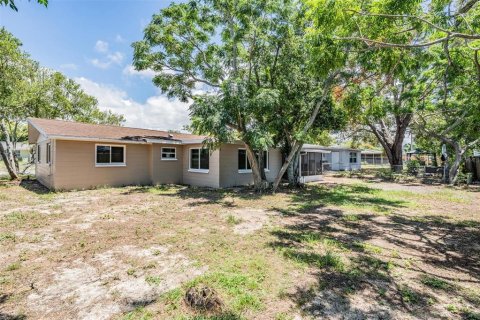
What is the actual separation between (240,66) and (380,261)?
1231 centimetres

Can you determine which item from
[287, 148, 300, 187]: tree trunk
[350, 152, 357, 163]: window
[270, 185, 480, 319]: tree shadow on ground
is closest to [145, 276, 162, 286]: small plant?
[270, 185, 480, 319]: tree shadow on ground

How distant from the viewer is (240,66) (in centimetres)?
1430

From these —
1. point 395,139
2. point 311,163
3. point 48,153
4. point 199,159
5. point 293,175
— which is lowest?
point 293,175

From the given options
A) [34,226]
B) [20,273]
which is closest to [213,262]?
[20,273]

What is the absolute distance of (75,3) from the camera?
7.75 meters

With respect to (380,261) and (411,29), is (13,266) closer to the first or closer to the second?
(380,261)

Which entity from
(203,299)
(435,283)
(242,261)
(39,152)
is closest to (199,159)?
(39,152)

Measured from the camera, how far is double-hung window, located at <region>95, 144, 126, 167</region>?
13086mm

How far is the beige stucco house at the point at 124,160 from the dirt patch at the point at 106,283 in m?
9.10

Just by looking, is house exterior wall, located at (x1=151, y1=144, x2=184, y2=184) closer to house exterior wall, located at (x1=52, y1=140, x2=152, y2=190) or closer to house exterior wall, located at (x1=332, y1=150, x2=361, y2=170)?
house exterior wall, located at (x1=52, y1=140, x2=152, y2=190)

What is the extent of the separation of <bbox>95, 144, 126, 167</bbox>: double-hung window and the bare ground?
4.38 metres

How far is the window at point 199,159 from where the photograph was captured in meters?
14.5

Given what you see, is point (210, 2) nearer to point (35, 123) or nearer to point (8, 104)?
point (35, 123)

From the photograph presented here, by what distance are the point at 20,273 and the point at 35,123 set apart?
1205 centimetres
